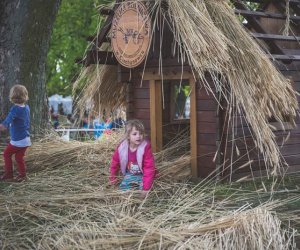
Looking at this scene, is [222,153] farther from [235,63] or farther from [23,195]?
[23,195]

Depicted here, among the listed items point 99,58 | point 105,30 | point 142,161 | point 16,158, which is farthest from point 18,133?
point 142,161

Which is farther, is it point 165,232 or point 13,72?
point 13,72

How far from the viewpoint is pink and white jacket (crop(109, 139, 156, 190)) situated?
5730 mm

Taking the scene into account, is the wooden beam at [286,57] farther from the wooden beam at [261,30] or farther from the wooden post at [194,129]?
the wooden post at [194,129]

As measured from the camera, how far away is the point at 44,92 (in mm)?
9305

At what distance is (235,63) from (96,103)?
3.14 m

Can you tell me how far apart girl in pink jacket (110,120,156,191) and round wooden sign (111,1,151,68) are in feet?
4.92

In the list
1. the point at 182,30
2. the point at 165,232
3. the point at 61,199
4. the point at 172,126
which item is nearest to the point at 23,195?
the point at 61,199

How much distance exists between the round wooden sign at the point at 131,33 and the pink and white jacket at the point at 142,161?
5.27 feet

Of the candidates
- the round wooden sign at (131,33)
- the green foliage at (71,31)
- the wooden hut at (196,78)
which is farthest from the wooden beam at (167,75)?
the green foliage at (71,31)

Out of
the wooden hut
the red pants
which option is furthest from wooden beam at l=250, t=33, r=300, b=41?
the red pants

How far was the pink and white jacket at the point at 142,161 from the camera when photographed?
573 centimetres

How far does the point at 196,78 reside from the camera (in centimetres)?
700

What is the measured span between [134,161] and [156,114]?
1767 mm
